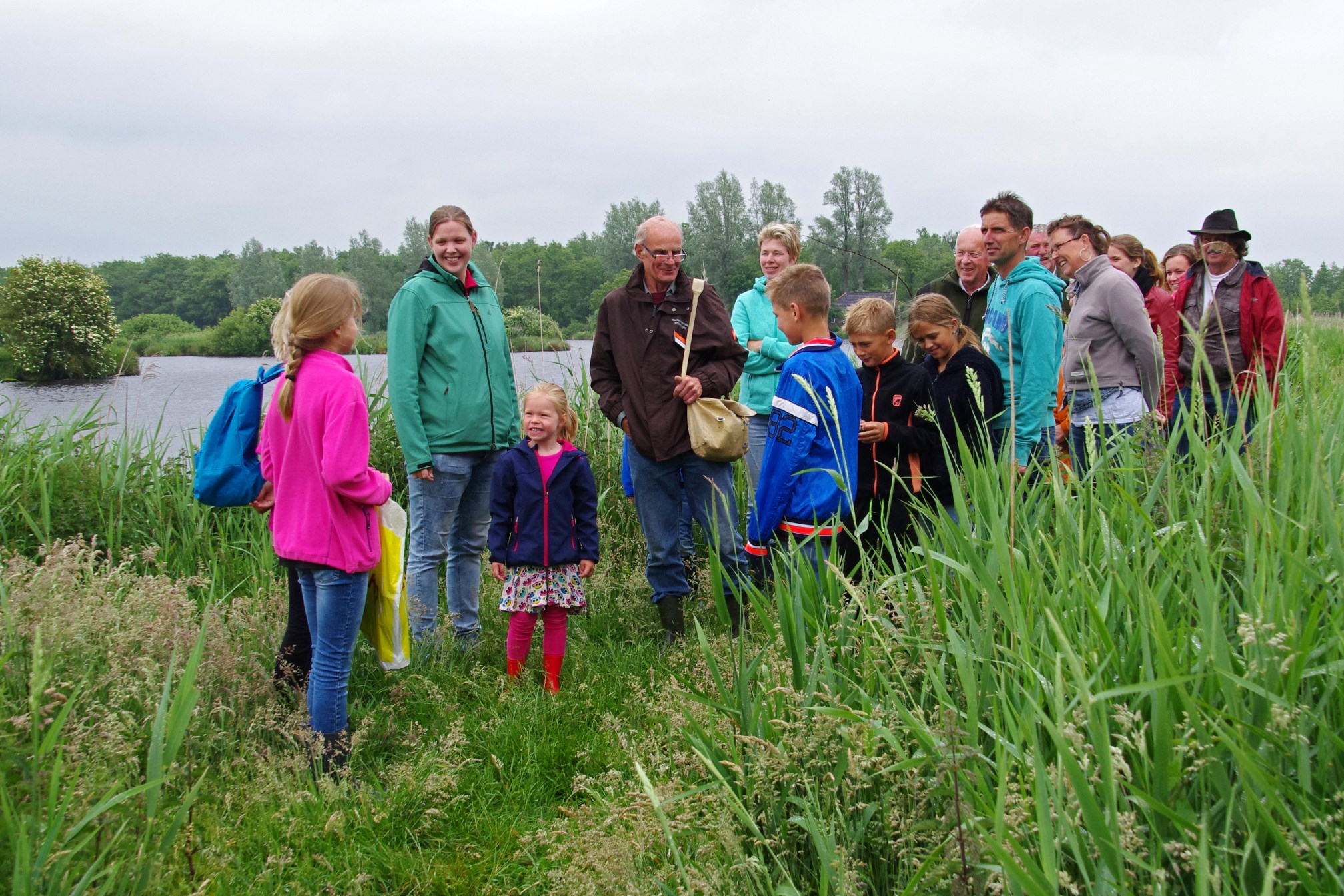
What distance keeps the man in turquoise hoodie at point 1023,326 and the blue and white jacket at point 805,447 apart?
0.79 meters

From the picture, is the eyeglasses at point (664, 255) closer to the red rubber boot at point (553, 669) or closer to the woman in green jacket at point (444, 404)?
the woman in green jacket at point (444, 404)

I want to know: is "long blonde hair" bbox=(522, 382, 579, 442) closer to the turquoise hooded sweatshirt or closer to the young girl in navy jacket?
the young girl in navy jacket

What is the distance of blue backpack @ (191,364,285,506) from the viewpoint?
3426 mm

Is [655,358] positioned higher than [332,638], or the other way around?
[655,358]

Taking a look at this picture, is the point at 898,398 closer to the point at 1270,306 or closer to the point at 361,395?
the point at 361,395

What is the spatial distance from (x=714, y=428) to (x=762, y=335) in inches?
46.9

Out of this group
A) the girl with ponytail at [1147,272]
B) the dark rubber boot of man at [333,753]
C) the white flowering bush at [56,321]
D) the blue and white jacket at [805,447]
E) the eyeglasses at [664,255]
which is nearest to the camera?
the dark rubber boot of man at [333,753]

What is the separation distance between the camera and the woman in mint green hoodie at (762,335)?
5309 millimetres

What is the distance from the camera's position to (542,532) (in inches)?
161

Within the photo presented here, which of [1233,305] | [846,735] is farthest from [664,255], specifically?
[1233,305]

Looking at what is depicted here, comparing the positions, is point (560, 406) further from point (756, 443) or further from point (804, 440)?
point (756, 443)

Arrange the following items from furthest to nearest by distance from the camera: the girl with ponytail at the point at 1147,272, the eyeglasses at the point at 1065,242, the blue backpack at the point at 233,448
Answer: the girl with ponytail at the point at 1147,272 < the eyeglasses at the point at 1065,242 < the blue backpack at the point at 233,448

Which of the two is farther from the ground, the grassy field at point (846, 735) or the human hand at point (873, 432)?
the human hand at point (873, 432)

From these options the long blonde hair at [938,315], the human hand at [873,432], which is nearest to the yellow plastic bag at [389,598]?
the human hand at [873,432]
